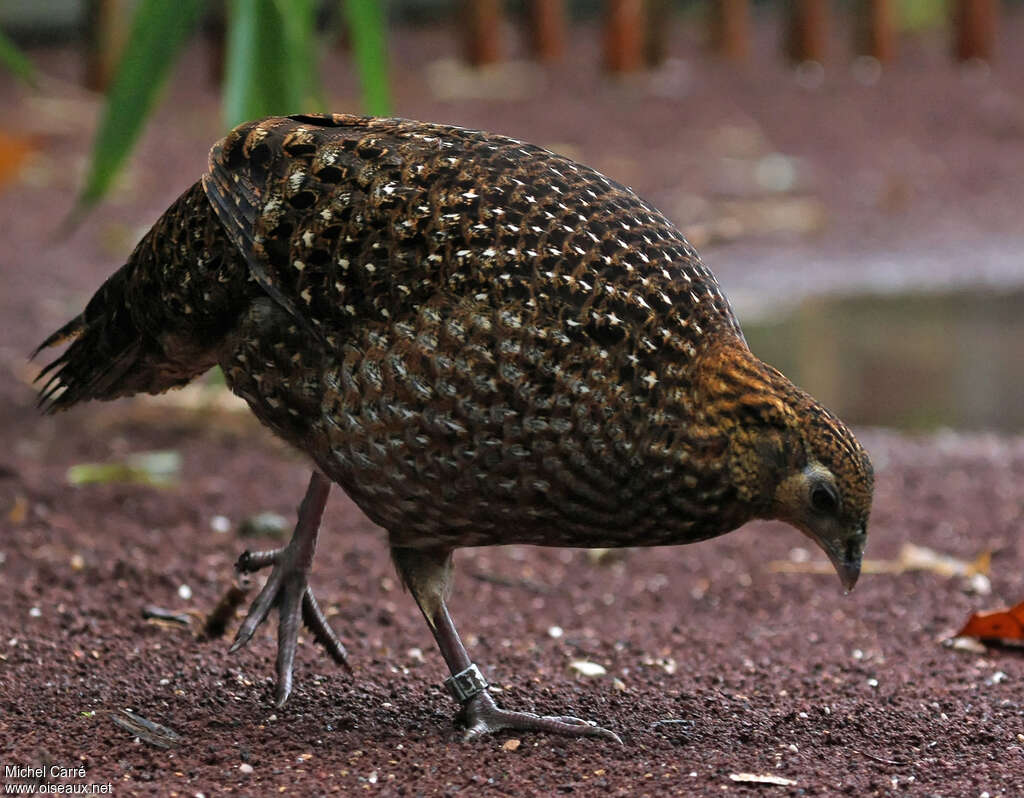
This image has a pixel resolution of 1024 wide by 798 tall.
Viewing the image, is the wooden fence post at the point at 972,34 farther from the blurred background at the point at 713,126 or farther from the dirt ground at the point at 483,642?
the dirt ground at the point at 483,642

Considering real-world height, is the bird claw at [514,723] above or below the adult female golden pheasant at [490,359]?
below

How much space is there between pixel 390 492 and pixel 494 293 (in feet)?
1.57

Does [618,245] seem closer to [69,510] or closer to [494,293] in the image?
[494,293]

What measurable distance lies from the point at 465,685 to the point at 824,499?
2.95 ft

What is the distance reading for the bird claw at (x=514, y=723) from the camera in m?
3.46

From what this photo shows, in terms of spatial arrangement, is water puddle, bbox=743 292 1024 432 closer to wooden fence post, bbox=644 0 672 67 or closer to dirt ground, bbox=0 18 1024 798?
dirt ground, bbox=0 18 1024 798

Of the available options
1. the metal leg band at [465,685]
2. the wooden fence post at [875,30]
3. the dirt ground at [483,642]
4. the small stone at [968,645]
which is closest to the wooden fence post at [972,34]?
the wooden fence post at [875,30]

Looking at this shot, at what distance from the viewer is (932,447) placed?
22.4 ft

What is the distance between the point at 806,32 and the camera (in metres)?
13.8

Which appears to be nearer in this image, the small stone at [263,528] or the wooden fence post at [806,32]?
the small stone at [263,528]

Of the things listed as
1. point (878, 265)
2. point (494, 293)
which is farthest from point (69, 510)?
point (878, 265)

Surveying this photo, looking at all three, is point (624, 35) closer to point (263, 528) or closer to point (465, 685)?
point (263, 528)

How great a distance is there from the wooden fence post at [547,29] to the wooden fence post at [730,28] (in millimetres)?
1403

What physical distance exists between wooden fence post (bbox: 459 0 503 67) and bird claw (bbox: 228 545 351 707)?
1030 centimetres
